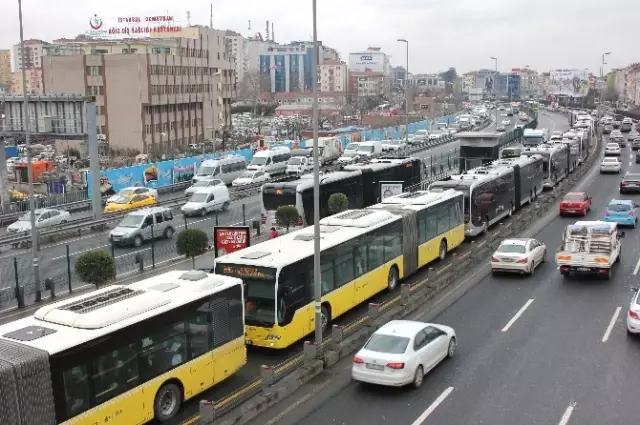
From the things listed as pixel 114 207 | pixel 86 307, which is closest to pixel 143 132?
pixel 114 207

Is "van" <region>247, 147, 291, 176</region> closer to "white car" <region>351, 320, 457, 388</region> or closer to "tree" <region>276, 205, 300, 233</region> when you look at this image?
"tree" <region>276, 205, 300, 233</region>

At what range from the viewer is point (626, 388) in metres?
14.5

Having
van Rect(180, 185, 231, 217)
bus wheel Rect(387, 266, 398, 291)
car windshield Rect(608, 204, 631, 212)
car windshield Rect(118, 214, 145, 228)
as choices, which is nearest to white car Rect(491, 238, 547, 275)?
→ bus wheel Rect(387, 266, 398, 291)

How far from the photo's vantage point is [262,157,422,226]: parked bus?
1273 inches

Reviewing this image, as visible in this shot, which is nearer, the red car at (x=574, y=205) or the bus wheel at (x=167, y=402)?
the bus wheel at (x=167, y=402)

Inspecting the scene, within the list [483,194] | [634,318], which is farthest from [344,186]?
[634,318]

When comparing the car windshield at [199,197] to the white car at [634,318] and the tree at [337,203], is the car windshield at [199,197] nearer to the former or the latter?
the tree at [337,203]

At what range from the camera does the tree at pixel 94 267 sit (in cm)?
2075

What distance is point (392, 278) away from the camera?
2261 cm

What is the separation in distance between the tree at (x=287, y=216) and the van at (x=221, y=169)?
22.6 metres

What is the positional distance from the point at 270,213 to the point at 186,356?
19.6 metres

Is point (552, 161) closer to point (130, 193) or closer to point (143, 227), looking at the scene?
point (130, 193)

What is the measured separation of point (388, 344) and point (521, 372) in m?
3.11

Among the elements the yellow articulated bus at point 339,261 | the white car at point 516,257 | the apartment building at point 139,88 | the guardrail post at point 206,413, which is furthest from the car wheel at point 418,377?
the apartment building at point 139,88
